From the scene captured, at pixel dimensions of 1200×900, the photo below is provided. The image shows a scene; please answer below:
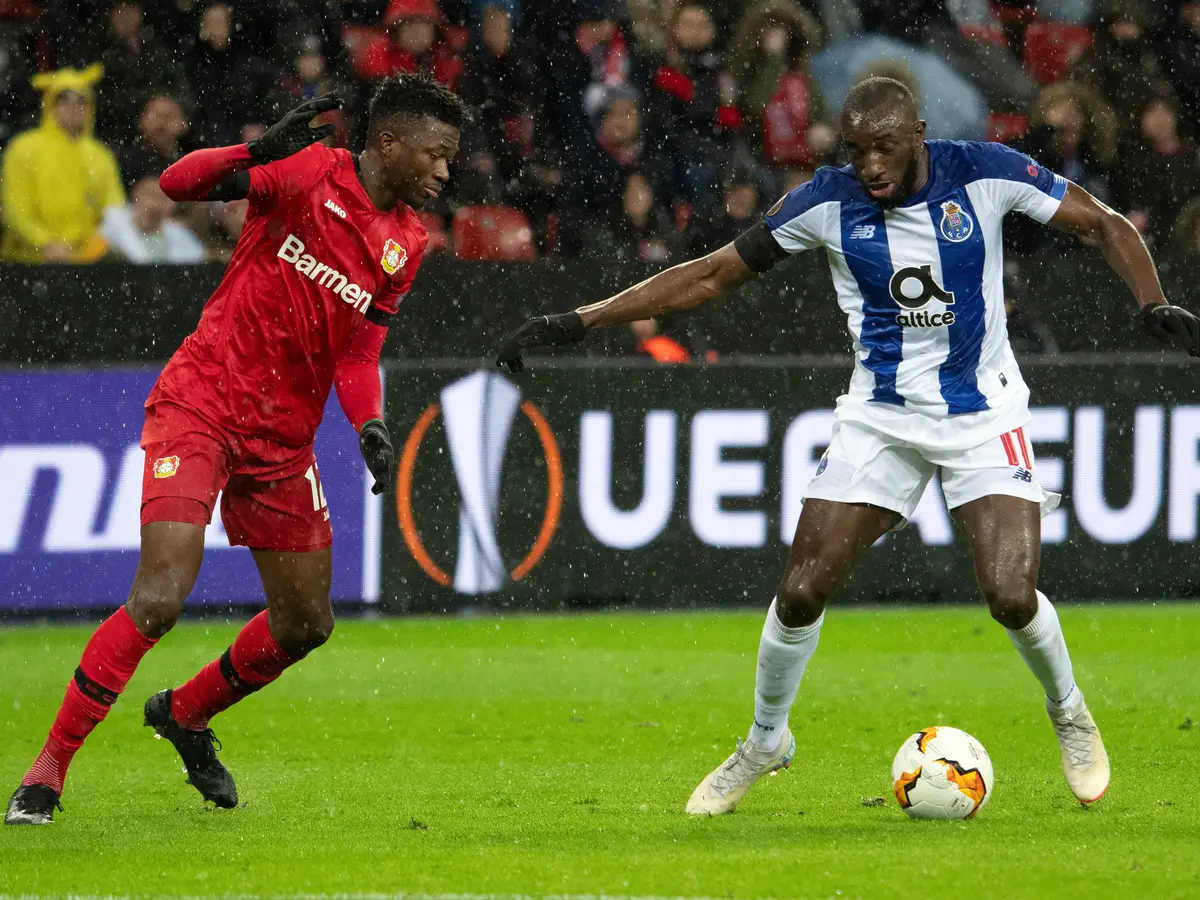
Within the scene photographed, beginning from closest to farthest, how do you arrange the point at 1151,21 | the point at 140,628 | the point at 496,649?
the point at 140,628
the point at 496,649
the point at 1151,21

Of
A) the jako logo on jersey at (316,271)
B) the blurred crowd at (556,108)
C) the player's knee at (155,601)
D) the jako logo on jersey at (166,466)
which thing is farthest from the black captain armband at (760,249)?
the blurred crowd at (556,108)

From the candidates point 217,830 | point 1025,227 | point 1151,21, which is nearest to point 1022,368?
point 1025,227

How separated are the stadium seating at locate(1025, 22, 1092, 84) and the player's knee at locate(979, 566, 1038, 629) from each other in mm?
7888

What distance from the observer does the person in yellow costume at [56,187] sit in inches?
407

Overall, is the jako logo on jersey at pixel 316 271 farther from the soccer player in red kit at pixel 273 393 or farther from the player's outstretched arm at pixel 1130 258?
the player's outstretched arm at pixel 1130 258

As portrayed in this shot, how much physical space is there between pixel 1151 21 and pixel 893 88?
7.90 metres

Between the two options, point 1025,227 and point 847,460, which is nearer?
point 847,460

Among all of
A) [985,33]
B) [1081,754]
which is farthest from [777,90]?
[1081,754]

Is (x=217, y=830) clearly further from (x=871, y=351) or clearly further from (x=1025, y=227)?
(x=1025, y=227)

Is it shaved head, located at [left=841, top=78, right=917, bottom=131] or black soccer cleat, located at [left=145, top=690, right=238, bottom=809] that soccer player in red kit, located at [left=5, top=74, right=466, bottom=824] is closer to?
black soccer cleat, located at [left=145, top=690, right=238, bottom=809]

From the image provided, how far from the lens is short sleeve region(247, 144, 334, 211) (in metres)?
5.32

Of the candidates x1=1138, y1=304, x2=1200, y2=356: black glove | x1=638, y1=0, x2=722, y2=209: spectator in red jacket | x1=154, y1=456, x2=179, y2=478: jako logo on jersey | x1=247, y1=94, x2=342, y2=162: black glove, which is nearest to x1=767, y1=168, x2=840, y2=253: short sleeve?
x1=1138, y1=304, x2=1200, y2=356: black glove

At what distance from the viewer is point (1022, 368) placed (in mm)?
9797

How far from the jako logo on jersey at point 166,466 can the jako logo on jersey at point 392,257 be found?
0.83 meters
